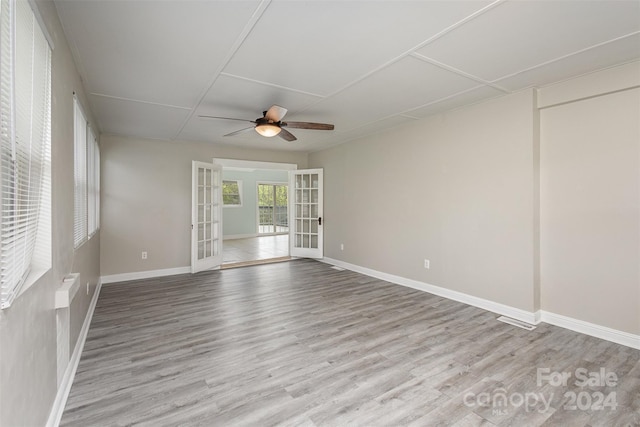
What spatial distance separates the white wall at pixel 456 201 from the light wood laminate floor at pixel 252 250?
8.44 ft

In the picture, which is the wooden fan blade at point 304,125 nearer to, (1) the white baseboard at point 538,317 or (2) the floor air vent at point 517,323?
(1) the white baseboard at point 538,317

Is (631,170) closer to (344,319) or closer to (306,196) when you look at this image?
(344,319)

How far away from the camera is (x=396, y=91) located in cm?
322

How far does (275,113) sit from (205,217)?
10.5 feet

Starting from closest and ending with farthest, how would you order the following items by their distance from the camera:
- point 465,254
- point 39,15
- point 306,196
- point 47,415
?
point 39,15 → point 47,415 → point 465,254 → point 306,196

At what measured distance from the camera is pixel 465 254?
3.84 meters

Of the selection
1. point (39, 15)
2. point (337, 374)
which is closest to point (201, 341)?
point (337, 374)

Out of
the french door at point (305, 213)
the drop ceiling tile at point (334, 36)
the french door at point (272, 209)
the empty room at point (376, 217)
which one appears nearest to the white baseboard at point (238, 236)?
the french door at point (272, 209)

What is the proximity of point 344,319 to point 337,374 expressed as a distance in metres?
1.07

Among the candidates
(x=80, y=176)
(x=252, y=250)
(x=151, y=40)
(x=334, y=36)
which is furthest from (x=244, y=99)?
(x=252, y=250)

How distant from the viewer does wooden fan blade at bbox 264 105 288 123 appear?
3.11m

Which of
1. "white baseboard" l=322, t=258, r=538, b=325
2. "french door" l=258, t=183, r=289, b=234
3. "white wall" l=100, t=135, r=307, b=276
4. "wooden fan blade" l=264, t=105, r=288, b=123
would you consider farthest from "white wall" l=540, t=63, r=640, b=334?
"french door" l=258, t=183, r=289, b=234

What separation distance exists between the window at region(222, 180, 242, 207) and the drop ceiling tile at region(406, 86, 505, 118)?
313 inches

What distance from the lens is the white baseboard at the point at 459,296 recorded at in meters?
3.29
